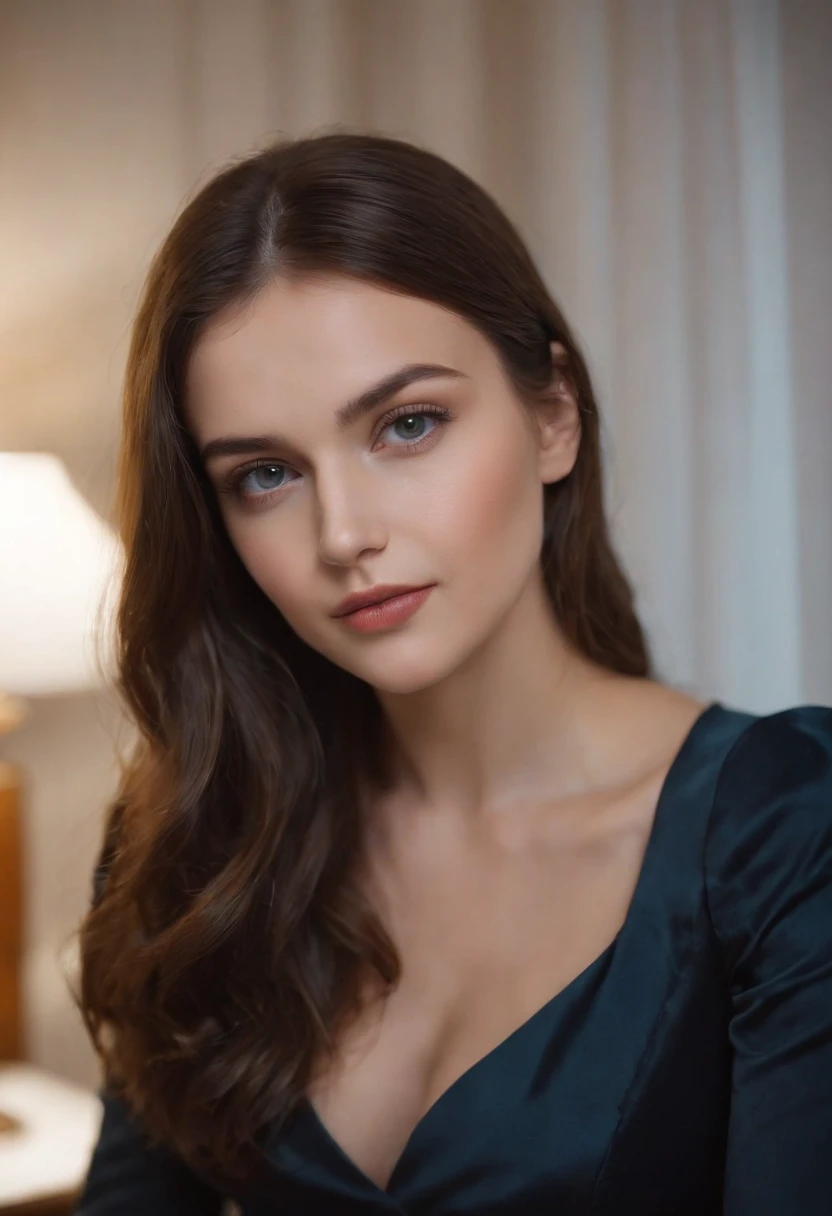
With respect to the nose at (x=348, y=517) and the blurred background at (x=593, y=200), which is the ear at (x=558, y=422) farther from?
the blurred background at (x=593, y=200)

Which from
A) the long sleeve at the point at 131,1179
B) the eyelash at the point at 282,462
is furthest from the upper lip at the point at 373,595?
the long sleeve at the point at 131,1179

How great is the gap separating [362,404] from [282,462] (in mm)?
102

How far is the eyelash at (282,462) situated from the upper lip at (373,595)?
115 mm

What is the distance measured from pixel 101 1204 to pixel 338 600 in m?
0.71

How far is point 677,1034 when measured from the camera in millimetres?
1076

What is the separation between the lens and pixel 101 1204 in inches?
53.3

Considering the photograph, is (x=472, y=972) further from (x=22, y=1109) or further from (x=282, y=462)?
(x=22, y=1109)

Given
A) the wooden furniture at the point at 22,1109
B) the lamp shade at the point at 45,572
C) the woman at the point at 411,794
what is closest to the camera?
the woman at the point at 411,794

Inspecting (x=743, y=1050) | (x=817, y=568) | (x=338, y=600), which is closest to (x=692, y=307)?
(x=817, y=568)

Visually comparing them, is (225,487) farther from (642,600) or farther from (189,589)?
(642,600)

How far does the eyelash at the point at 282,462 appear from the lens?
1107 millimetres

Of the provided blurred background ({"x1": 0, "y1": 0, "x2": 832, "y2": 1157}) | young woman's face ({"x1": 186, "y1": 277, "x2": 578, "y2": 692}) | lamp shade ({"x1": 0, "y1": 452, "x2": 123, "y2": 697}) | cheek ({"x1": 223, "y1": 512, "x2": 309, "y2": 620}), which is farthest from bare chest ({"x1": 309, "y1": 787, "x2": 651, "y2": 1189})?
blurred background ({"x1": 0, "y1": 0, "x2": 832, "y2": 1157})

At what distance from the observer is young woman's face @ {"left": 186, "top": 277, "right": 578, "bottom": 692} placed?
3.56 feet

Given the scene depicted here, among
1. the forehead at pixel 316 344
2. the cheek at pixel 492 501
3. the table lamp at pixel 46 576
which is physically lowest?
the table lamp at pixel 46 576
